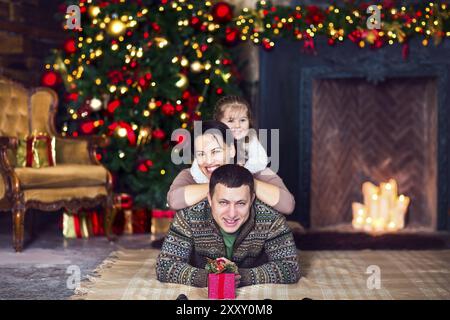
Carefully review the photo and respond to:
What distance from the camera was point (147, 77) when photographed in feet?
19.7

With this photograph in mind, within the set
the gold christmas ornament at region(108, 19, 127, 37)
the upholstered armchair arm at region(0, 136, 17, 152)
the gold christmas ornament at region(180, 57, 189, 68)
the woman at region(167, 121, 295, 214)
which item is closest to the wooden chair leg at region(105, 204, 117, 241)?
the upholstered armchair arm at region(0, 136, 17, 152)

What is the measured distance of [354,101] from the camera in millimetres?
6641

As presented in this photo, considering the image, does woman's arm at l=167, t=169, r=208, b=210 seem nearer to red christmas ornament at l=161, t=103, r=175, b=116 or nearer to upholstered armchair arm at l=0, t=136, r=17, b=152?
upholstered armchair arm at l=0, t=136, r=17, b=152

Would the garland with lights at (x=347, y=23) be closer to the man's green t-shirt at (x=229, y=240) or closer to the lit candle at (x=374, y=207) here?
the lit candle at (x=374, y=207)

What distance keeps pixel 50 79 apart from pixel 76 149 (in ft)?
2.91

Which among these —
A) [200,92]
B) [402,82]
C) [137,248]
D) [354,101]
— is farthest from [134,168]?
[402,82]

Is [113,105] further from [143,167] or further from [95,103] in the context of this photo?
[143,167]

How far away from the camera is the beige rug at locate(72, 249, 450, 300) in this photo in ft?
11.6

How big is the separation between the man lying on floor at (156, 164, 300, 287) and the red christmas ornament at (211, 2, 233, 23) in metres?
2.90

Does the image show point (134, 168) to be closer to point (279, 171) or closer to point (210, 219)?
point (279, 171)

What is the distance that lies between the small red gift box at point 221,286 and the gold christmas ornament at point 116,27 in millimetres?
3262

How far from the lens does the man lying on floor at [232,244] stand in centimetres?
353

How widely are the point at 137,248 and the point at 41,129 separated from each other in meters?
1.31
